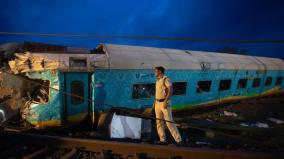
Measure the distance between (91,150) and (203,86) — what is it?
29.5ft

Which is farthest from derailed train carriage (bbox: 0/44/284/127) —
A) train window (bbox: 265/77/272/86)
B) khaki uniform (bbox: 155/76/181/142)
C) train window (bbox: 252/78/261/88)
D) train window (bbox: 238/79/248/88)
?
train window (bbox: 265/77/272/86)

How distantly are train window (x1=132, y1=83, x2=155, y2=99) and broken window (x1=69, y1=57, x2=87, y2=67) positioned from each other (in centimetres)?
224

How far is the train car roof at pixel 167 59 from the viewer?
876 centimetres

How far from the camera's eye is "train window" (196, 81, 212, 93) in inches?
464

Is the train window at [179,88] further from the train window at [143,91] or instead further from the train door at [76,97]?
the train door at [76,97]

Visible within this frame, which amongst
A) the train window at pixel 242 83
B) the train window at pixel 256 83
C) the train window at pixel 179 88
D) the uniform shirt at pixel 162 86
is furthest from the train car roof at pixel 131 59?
the uniform shirt at pixel 162 86

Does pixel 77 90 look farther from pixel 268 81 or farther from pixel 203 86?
pixel 268 81

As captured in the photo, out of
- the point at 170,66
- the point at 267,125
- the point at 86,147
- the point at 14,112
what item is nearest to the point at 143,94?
the point at 170,66

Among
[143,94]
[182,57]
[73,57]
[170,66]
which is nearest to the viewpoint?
[73,57]

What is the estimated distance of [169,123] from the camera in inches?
239

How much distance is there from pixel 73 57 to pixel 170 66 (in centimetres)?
439

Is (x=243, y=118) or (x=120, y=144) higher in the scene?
(x=120, y=144)

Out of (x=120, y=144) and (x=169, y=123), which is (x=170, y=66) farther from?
(x=120, y=144)

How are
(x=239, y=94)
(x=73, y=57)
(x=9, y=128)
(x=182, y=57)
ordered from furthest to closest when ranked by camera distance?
(x=239, y=94) < (x=182, y=57) < (x=73, y=57) < (x=9, y=128)
